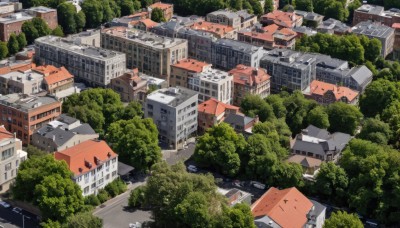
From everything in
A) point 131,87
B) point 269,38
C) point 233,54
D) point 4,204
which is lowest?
point 4,204

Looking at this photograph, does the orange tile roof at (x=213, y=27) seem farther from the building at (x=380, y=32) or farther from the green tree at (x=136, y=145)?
the green tree at (x=136, y=145)

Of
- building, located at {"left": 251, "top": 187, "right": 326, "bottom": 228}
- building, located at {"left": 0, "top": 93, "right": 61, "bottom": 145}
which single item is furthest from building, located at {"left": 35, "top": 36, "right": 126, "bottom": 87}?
building, located at {"left": 251, "top": 187, "right": 326, "bottom": 228}

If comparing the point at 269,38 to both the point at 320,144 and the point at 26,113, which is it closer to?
the point at 320,144

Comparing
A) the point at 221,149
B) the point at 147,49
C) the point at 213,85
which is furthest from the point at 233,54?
the point at 221,149

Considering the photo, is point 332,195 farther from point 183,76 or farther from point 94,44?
point 94,44

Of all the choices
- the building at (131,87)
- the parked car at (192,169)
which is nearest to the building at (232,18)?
the building at (131,87)

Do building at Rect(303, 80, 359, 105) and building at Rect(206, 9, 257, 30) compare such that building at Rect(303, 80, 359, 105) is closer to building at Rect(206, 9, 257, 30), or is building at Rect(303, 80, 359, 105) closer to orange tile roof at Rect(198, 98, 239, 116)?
orange tile roof at Rect(198, 98, 239, 116)
